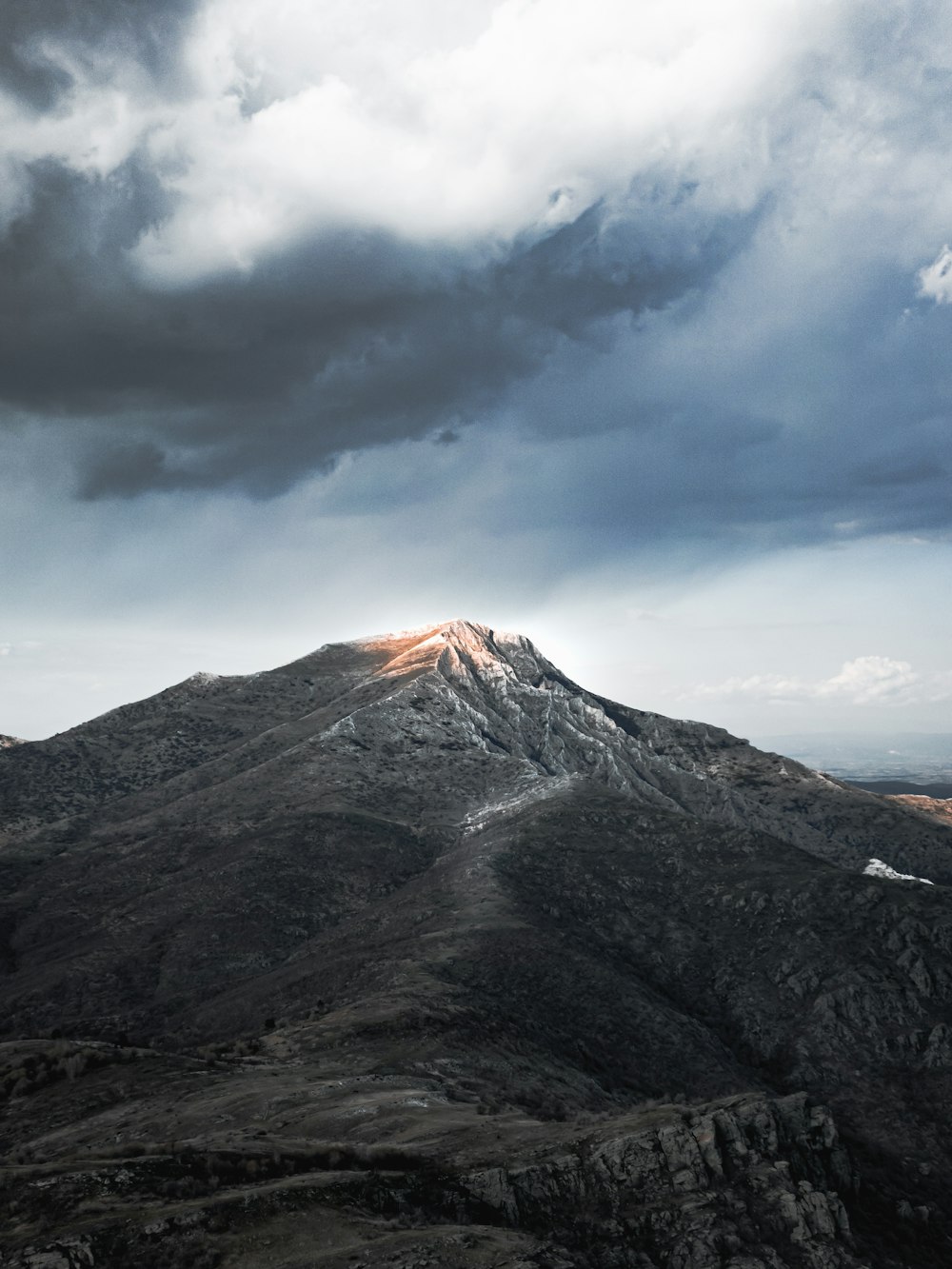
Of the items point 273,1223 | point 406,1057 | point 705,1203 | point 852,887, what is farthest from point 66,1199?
point 852,887

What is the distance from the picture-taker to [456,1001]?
6075 centimetres

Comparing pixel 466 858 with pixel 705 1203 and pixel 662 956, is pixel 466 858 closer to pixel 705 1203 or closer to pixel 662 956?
pixel 662 956

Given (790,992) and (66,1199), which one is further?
(790,992)

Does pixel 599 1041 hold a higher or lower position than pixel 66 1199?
lower

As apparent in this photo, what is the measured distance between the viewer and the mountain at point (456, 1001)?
1085 inches

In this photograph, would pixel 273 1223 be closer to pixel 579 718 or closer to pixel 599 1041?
pixel 599 1041

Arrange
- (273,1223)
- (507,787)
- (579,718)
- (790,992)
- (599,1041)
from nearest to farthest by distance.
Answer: (273,1223)
(599,1041)
(790,992)
(507,787)
(579,718)

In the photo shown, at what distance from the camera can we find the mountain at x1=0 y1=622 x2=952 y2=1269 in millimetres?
27547

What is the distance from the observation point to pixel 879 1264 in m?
29.6

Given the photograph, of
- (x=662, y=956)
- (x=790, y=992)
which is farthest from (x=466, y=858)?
(x=790, y=992)

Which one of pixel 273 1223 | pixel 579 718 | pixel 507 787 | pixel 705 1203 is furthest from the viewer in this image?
pixel 579 718

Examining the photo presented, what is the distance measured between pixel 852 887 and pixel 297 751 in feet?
317

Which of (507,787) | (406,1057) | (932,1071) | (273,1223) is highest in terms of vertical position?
(507,787)

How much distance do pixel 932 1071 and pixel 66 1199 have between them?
64.5 metres
